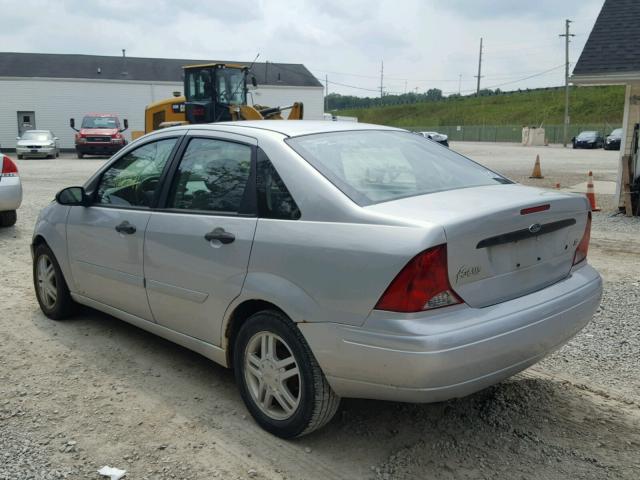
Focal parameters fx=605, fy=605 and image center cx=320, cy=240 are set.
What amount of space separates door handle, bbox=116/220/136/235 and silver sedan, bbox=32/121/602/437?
1cm

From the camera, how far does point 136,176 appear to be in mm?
4266

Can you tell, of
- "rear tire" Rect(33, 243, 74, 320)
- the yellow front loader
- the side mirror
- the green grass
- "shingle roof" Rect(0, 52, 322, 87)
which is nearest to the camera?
the side mirror

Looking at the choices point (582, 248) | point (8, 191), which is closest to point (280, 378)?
point (582, 248)

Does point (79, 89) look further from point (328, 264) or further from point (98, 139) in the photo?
point (328, 264)

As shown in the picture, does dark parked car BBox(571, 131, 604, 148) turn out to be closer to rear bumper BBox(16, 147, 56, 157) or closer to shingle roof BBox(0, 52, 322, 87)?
shingle roof BBox(0, 52, 322, 87)

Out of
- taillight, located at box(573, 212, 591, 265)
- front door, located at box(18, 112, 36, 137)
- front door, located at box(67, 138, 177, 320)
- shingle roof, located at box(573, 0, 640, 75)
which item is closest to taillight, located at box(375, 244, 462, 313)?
taillight, located at box(573, 212, 591, 265)

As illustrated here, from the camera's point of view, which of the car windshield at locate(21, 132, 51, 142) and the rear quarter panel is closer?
the rear quarter panel

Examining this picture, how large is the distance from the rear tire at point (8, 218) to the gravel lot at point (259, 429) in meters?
5.71

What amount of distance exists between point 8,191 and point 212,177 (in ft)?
23.4

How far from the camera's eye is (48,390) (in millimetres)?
3783

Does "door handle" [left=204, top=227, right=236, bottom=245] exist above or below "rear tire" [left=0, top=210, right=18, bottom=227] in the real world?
above

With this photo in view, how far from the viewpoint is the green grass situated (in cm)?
8294

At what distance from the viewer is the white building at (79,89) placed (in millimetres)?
40281

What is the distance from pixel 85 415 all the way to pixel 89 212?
1602 mm
